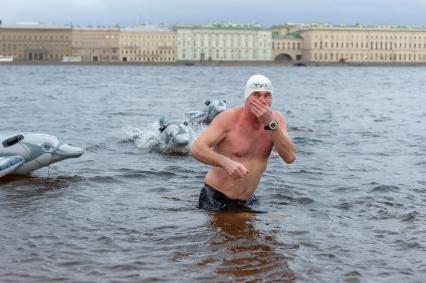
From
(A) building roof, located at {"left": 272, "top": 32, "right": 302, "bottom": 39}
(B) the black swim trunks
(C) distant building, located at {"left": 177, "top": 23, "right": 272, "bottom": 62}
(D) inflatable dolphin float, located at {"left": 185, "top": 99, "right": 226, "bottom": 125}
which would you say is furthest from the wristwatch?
(A) building roof, located at {"left": 272, "top": 32, "right": 302, "bottom": 39}

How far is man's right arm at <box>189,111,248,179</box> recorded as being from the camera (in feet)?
18.3

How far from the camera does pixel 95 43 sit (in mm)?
137125

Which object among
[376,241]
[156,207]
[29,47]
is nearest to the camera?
[376,241]

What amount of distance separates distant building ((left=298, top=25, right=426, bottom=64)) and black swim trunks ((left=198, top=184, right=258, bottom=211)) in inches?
5229

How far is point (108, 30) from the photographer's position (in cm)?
13662

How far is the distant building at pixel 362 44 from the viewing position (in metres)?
140

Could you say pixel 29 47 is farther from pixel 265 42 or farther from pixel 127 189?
pixel 127 189

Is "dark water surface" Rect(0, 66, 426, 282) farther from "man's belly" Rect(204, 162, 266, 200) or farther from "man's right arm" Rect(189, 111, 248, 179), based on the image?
"man's right arm" Rect(189, 111, 248, 179)

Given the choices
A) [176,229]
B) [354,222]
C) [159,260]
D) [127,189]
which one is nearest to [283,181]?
[127,189]

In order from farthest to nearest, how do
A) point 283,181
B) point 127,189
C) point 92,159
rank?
point 92,159
point 283,181
point 127,189

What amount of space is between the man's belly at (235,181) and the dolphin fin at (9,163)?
3.08 meters

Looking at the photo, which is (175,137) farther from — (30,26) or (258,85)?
(30,26)

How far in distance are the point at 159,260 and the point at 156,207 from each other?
6.61 ft

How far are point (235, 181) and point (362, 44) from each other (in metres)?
141
